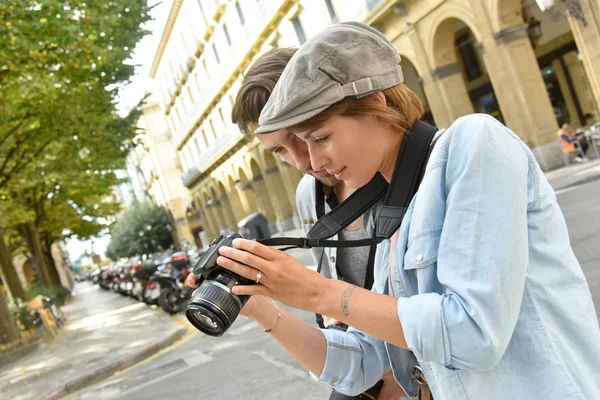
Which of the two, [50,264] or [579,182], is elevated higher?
[50,264]

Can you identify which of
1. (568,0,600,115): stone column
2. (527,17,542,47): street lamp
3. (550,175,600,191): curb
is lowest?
(550,175,600,191): curb

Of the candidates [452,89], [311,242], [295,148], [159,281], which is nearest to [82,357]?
[159,281]

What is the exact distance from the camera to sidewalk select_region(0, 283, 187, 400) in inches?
330

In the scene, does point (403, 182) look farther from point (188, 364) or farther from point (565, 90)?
point (565, 90)

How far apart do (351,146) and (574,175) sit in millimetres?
13132

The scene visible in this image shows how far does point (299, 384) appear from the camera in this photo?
17.0 feet

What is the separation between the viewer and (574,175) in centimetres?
1323

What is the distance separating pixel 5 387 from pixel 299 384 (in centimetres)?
620

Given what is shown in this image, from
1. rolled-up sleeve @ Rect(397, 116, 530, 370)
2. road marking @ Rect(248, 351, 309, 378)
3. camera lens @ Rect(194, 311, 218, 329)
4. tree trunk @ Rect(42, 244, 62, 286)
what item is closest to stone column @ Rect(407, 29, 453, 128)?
road marking @ Rect(248, 351, 309, 378)

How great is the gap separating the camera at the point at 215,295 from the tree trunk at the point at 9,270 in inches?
729

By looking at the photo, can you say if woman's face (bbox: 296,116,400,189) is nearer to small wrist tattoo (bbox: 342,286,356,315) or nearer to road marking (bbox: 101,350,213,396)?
small wrist tattoo (bbox: 342,286,356,315)

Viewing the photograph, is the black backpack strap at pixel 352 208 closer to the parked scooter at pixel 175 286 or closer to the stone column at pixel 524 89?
the parked scooter at pixel 175 286

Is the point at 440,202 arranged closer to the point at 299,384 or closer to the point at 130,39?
the point at 299,384

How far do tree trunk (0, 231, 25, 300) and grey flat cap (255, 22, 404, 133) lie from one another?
18758 millimetres
